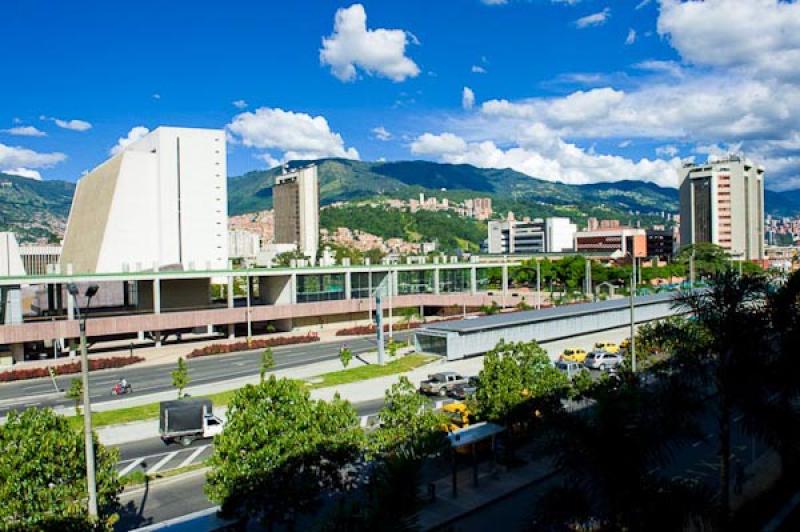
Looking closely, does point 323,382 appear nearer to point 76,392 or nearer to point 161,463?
point 76,392

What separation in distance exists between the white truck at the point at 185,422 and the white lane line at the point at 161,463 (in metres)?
1.23

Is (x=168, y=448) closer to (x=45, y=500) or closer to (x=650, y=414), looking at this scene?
(x=45, y=500)

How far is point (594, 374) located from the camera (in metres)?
40.8

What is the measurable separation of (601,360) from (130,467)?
3056 cm

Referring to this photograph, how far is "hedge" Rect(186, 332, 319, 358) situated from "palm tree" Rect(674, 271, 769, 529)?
46.6 m

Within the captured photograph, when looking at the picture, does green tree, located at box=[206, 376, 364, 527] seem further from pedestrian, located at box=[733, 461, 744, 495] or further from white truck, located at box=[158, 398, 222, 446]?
white truck, located at box=[158, 398, 222, 446]

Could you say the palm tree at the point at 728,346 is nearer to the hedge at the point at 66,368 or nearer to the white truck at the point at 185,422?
the white truck at the point at 185,422

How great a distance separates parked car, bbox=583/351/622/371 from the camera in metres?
42.5

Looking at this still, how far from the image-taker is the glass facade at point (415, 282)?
258 ft

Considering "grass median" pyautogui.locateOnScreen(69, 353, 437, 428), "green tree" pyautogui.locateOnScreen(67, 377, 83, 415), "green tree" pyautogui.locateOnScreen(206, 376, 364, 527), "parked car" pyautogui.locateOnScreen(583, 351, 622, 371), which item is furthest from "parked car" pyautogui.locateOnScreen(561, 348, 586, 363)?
"green tree" pyautogui.locateOnScreen(206, 376, 364, 527)

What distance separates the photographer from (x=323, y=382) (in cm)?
4056

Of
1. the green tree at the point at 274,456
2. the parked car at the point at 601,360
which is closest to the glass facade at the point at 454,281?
the parked car at the point at 601,360

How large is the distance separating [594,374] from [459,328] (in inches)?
457

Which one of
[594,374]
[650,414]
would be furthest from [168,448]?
[594,374]
